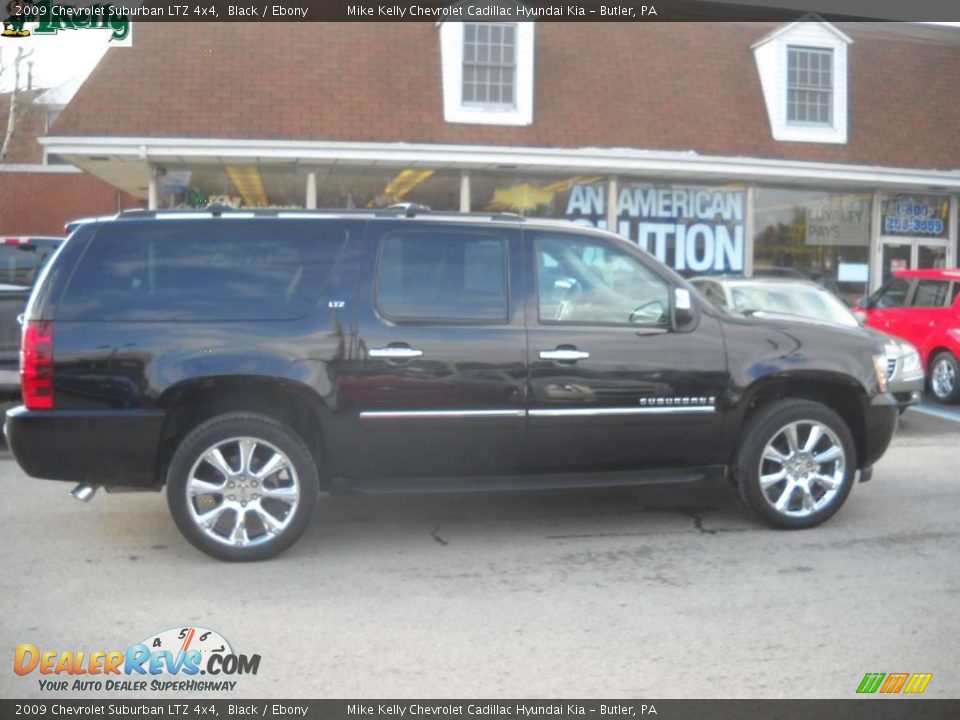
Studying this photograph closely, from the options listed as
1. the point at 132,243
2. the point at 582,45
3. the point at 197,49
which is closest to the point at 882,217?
the point at 582,45

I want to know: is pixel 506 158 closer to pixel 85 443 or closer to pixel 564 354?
pixel 564 354

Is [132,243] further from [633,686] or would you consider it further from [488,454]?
[633,686]

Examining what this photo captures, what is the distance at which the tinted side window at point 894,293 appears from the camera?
44.2 feet

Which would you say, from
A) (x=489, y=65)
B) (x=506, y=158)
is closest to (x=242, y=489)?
(x=506, y=158)

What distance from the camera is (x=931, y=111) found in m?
18.3

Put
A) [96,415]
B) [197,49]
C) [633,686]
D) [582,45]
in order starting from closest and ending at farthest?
1. [633,686]
2. [96,415]
3. [197,49]
4. [582,45]

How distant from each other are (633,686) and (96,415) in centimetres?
318

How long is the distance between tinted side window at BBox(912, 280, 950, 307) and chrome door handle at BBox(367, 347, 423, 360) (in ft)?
30.3

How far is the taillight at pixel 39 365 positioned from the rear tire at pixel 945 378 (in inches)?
404

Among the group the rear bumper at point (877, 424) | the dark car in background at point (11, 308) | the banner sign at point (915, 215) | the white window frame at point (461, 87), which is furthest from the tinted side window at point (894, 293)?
the dark car in background at point (11, 308)

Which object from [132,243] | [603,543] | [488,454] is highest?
[132,243]

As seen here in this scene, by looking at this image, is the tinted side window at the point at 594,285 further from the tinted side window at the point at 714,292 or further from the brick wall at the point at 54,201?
the brick wall at the point at 54,201

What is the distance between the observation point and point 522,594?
206 inches

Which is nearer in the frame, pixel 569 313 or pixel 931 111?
pixel 569 313
